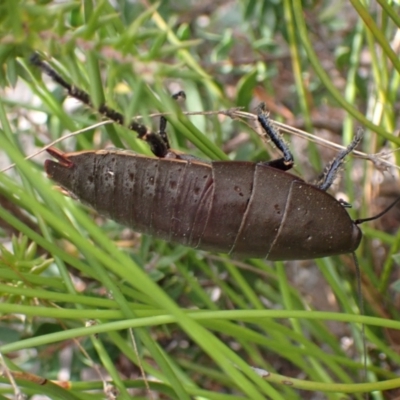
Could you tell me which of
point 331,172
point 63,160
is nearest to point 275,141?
point 331,172

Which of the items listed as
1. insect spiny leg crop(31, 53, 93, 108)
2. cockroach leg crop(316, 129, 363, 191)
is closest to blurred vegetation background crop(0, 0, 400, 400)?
insect spiny leg crop(31, 53, 93, 108)

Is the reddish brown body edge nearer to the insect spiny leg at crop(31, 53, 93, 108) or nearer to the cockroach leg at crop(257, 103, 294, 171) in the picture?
the cockroach leg at crop(257, 103, 294, 171)

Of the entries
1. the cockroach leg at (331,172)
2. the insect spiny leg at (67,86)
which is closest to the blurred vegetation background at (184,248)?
the insect spiny leg at (67,86)

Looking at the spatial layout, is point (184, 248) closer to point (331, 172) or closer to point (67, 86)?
point (331, 172)

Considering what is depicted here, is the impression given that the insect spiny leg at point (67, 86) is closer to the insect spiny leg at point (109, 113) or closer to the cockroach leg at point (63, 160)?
the insect spiny leg at point (109, 113)

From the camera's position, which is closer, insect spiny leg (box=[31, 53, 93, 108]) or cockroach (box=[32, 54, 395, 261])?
insect spiny leg (box=[31, 53, 93, 108])

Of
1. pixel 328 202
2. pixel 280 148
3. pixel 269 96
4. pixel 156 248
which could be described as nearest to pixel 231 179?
pixel 280 148
